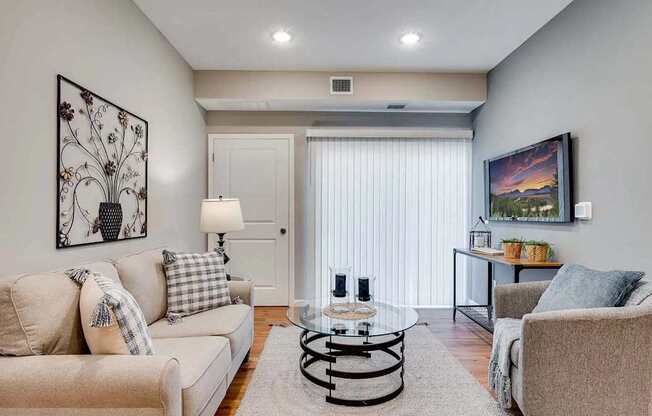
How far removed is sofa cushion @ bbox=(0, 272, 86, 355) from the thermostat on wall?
118 inches

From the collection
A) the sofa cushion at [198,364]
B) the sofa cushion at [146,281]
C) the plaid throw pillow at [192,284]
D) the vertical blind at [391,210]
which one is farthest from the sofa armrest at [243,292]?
the vertical blind at [391,210]

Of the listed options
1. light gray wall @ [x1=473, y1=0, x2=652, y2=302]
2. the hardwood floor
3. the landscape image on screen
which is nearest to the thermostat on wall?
light gray wall @ [x1=473, y1=0, x2=652, y2=302]

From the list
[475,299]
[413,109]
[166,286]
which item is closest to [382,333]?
[166,286]

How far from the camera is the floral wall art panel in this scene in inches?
74.4

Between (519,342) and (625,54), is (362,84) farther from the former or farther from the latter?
(519,342)

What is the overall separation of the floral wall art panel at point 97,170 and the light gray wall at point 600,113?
3171 millimetres

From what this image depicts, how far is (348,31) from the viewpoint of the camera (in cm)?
300

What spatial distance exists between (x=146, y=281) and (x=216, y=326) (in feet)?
1.78

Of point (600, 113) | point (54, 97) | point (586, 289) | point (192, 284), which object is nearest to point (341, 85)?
point (600, 113)

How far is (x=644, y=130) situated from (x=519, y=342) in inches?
54.9

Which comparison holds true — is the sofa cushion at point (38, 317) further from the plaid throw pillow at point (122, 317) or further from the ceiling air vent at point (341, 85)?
the ceiling air vent at point (341, 85)

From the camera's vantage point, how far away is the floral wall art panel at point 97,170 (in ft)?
6.20

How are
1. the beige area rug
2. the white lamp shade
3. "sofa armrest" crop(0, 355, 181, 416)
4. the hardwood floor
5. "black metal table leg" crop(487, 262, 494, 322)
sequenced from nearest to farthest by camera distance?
"sofa armrest" crop(0, 355, 181, 416) < the beige area rug < the hardwood floor < the white lamp shade < "black metal table leg" crop(487, 262, 494, 322)

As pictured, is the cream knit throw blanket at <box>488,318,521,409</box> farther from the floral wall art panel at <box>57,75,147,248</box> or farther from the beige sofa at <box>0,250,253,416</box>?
the floral wall art panel at <box>57,75,147,248</box>
